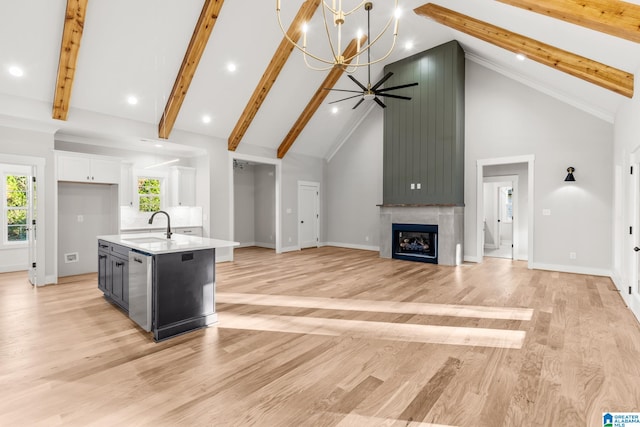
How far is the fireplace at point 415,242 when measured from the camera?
711cm

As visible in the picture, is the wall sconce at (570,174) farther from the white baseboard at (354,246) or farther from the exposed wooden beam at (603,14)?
the white baseboard at (354,246)

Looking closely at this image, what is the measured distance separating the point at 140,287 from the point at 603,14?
5.21 meters

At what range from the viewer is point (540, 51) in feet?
15.0

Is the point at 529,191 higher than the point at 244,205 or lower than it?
higher

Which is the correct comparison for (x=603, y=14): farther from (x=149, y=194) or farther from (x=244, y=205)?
(x=244, y=205)

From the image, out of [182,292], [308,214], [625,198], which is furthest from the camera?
[308,214]

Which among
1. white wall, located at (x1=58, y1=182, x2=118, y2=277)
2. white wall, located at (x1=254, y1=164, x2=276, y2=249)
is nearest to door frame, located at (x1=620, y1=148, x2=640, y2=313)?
white wall, located at (x1=254, y1=164, x2=276, y2=249)

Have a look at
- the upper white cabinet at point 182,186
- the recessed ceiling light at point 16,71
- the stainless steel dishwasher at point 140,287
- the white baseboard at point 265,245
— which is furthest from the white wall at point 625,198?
the recessed ceiling light at point 16,71

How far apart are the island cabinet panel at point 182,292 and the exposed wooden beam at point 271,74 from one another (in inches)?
168

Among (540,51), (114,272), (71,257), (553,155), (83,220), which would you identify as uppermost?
(540,51)

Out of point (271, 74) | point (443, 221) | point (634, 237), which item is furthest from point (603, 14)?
point (271, 74)

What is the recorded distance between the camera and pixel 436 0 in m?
5.38

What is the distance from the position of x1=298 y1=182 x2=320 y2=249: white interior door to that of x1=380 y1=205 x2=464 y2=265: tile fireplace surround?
292 cm

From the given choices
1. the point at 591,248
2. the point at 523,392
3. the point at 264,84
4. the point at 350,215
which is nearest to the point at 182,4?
the point at 264,84
